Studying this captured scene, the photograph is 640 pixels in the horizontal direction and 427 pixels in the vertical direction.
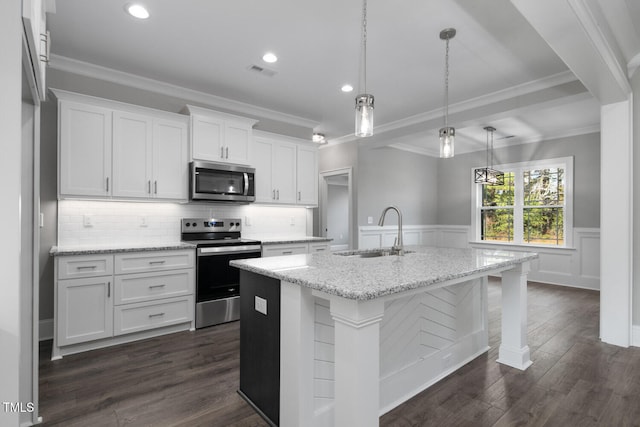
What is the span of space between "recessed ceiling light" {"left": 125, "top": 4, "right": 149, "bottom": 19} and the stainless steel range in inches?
81.6

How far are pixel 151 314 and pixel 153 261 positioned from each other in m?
0.51

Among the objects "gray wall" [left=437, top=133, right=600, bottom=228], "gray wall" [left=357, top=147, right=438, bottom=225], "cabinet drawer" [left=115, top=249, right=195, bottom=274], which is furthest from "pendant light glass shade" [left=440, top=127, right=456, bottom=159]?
"gray wall" [left=437, top=133, right=600, bottom=228]

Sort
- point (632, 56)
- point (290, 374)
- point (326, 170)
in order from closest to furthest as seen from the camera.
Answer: point (290, 374) → point (632, 56) → point (326, 170)

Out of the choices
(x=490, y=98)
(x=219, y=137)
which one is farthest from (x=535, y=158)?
(x=219, y=137)

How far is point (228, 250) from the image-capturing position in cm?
360

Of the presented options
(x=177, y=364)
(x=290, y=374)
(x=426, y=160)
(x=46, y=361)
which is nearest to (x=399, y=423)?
(x=290, y=374)

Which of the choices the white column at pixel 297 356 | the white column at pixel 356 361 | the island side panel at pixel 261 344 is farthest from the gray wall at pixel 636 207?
the island side panel at pixel 261 344

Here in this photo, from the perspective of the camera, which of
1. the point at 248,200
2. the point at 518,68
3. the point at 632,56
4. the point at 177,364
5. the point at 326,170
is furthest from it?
the point at 326,170

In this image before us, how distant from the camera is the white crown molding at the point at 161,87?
10.5 ft

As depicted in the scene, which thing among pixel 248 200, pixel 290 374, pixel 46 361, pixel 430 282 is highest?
pixel 248 200

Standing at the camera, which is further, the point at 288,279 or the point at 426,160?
the point at 426,160

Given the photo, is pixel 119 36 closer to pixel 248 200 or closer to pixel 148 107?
pixel 148 107

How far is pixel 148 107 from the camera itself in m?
3.63

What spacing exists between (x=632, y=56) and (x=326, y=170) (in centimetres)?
441
